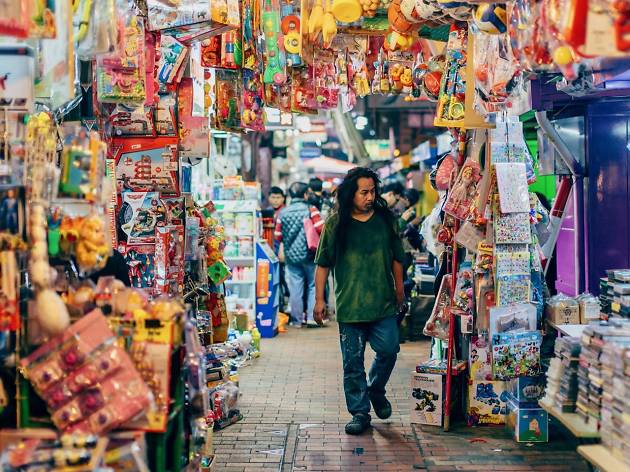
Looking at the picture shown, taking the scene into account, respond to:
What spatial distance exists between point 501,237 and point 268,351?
5001 mm

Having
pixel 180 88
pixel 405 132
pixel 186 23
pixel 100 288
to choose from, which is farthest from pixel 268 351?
pixel 405 132

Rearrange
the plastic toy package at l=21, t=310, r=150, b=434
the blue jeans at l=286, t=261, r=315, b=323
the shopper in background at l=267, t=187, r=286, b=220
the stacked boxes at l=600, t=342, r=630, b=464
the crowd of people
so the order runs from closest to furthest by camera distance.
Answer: the plastic toy package at l=21, t=310, r=150, b=434
the stacked boxes at l=600, t=342, r=630, b=464
the crowd of people
the blue jeans at l=286, t=261, r=315, b=323
the shopper in background at l=267, t=187, r=286, b=220

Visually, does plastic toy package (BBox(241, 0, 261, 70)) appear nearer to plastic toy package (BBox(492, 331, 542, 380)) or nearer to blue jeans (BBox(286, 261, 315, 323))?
plastic toy package (BBox(492, 331, 542, 380))

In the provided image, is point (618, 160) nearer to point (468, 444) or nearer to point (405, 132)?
point (468, 444)

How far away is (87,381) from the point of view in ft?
10.0

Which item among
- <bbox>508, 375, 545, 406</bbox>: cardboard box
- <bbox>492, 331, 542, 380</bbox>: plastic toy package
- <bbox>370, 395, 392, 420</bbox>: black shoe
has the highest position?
<bbox>492, 331, 542, 380</bbox>: plastic toy package

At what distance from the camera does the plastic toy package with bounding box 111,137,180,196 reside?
5848 mm

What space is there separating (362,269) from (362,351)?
2.03ft

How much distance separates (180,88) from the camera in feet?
20.4

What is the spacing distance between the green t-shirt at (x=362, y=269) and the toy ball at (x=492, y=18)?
2.58 meters

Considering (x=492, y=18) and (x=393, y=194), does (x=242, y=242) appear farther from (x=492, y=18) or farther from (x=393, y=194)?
(x=492, y=18)

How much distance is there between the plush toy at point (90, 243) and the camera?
319 cm

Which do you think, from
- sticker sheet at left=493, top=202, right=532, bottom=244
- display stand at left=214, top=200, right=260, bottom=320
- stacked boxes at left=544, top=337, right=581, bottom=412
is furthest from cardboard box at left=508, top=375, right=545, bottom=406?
display stand at left=214, top=200, right=260, bottom=320

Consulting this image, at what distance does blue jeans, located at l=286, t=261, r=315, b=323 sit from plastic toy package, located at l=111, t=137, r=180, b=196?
6483 mm
